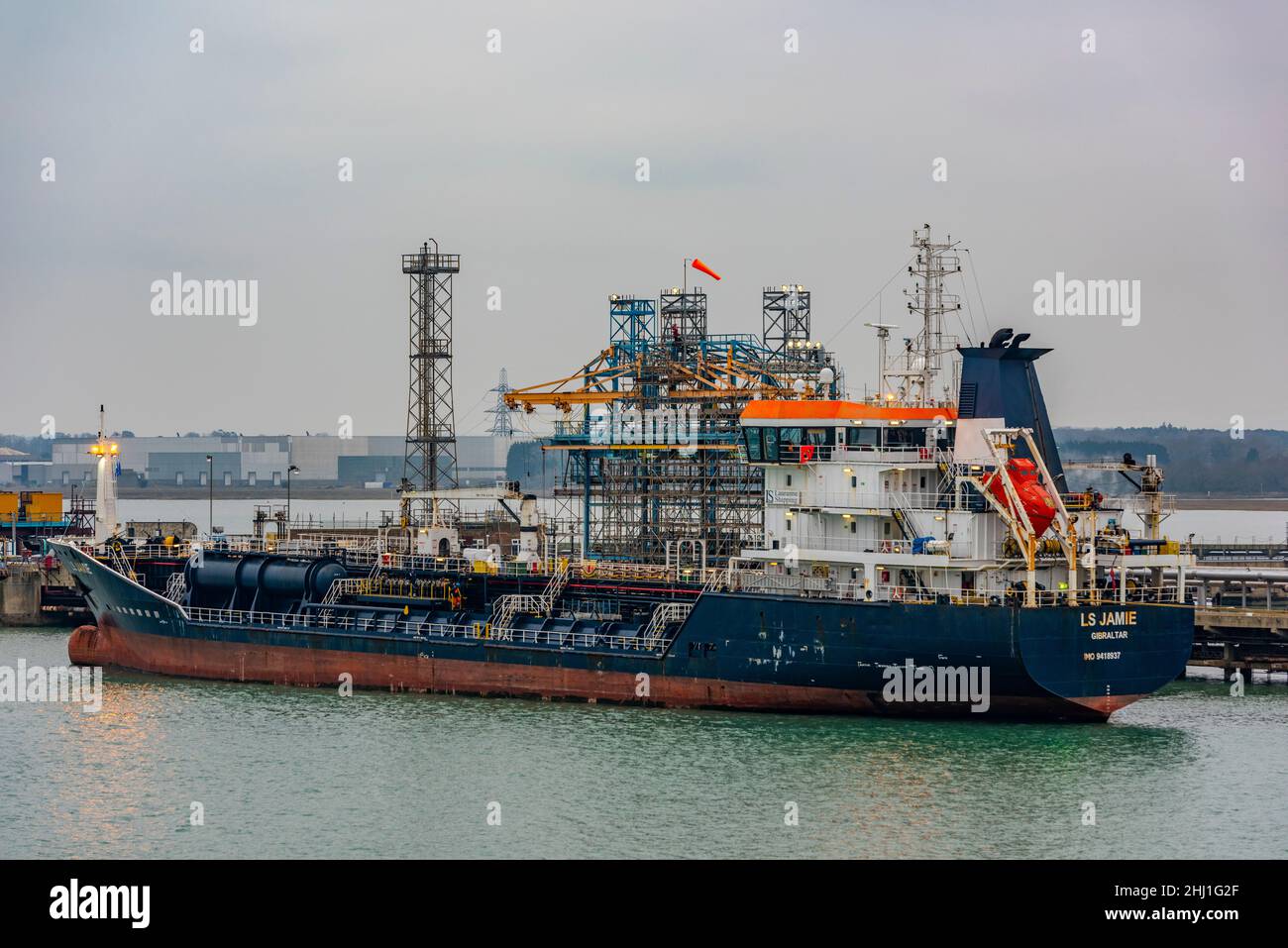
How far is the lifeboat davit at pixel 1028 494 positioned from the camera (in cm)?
4031

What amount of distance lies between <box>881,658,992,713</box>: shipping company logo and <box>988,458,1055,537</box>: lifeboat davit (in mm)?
3774

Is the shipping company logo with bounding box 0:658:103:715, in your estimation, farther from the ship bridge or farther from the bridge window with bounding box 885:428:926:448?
the bridge window with bounding box 885:428:926:448

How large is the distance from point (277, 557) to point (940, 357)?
2147 cm

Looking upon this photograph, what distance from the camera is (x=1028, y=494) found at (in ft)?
133

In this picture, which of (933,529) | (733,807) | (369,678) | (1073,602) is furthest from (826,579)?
(369,678)

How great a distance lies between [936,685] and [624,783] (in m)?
8.75

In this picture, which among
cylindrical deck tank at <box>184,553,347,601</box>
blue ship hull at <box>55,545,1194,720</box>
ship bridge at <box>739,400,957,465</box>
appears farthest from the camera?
cylindrical deck tank at <box>184,553,347,601</box>

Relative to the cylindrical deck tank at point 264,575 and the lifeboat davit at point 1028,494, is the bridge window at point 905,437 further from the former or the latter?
the cylindrical deck tank at point 264,575

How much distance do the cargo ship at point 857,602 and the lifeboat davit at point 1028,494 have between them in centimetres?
6

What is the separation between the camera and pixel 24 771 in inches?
1467

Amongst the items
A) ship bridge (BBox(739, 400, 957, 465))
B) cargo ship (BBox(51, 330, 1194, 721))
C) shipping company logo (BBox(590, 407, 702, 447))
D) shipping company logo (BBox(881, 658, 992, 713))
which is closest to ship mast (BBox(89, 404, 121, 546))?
cargo ship (BBox(51, 330, 1194, 721))

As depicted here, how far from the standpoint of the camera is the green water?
3103 cm

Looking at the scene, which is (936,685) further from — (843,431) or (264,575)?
Result: (264,575)
